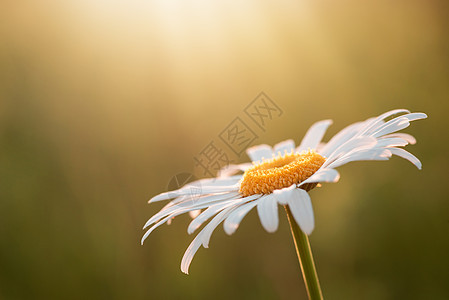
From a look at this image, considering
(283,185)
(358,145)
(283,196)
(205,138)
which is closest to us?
Answer: (283,196)

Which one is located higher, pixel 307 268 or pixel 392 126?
pixel 392 126

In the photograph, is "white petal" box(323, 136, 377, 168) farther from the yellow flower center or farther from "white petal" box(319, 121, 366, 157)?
"white petal" box(319, 121, 366, 157)

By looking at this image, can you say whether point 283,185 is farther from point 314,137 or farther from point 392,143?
point 314,137

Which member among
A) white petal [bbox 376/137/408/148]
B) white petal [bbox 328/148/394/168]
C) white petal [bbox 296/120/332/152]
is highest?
white petal [bbox 296/120/332/152]

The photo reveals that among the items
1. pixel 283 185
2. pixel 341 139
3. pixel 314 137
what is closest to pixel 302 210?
pixel 283 185

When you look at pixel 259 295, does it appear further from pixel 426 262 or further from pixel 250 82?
pixel 250 82

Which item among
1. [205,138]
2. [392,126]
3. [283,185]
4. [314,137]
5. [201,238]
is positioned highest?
[205,138]

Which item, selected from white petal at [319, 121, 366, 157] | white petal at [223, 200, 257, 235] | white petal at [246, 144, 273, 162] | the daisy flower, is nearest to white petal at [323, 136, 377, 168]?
the daisy flower
